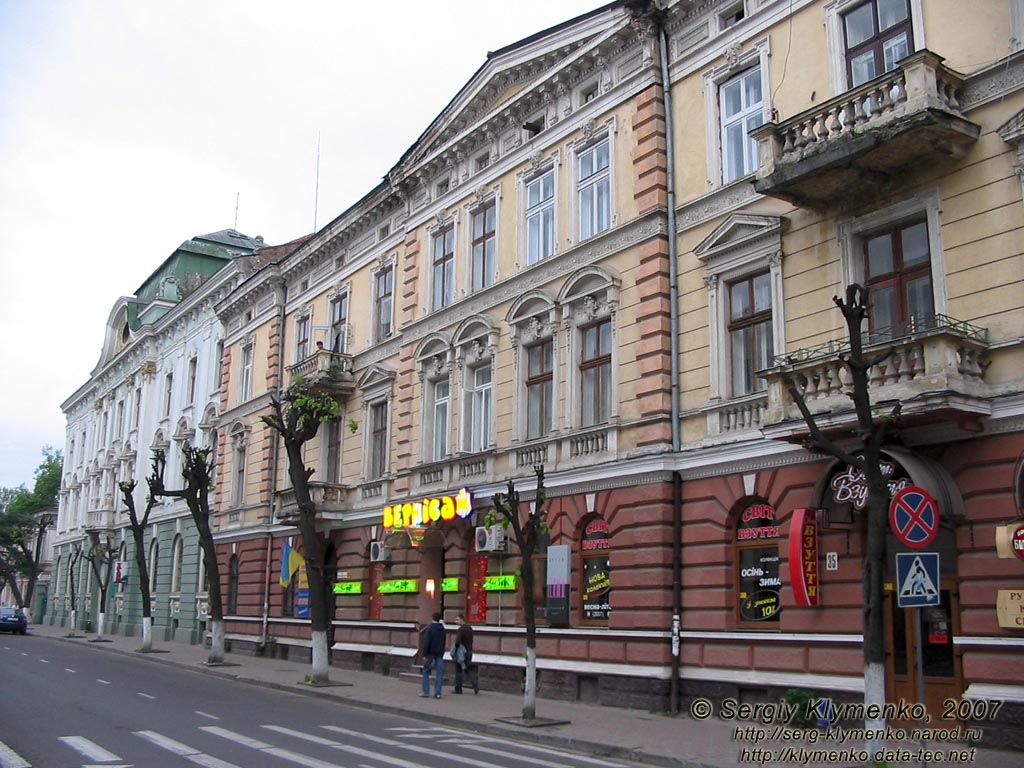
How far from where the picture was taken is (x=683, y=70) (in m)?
21.5

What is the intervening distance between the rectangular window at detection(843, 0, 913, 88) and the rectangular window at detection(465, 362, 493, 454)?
12059 millimetres

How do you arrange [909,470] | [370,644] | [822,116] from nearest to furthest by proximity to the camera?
[909,470], [822,116], [370,644]

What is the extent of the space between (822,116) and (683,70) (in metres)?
5.19

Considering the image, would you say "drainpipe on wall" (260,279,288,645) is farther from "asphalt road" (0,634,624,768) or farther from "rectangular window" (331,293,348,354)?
"asphalt road" (0,634,624,768)

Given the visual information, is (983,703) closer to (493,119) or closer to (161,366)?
(493,119)

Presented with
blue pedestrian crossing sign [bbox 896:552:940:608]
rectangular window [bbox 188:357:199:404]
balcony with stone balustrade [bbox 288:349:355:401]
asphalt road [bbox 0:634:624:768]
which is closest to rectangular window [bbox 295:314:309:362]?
balcony with stone balustrade [bbox 288:349:355:401]

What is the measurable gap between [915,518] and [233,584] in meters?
32.4

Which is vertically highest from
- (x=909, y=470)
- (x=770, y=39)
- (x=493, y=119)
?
(x=493, y=119)

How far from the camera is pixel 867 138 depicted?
1590 cm

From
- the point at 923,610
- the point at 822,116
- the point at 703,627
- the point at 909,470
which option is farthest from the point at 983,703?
the point at 822,116

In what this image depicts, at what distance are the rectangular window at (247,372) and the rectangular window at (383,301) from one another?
10563 mm

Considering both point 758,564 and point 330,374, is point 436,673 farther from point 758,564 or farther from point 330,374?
point 330,374

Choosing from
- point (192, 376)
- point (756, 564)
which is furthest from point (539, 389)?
point (192, 376)

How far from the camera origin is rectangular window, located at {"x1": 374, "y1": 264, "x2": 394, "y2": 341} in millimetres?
32000
